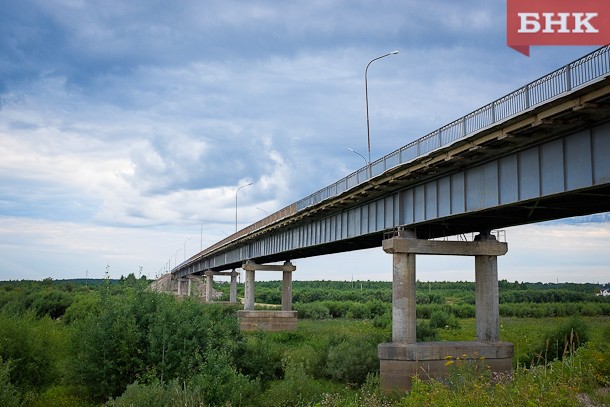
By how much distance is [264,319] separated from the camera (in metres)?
59.4

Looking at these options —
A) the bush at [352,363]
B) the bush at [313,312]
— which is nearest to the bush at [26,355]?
the bush at [352,363]

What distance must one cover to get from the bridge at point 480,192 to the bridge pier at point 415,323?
0.05m

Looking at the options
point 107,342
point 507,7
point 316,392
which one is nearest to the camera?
point 507,7

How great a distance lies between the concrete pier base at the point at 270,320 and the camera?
5894 centimetres

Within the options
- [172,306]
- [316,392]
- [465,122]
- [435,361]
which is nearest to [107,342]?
[172,306]

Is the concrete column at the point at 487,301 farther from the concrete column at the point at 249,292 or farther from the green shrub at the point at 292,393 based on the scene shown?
the concrete column at the point at 249,292

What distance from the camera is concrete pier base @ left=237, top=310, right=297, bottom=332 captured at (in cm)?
5894

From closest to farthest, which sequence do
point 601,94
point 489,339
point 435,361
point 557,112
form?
1. point 601,94
2. point 557,112
3. point 435,361
4. point 489,339

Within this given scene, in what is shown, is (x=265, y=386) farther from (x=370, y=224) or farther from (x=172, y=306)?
(x=370, y=224)

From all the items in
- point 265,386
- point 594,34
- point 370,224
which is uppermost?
point 594,34

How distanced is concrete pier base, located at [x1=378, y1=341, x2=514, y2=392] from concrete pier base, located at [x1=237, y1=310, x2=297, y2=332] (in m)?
32.5

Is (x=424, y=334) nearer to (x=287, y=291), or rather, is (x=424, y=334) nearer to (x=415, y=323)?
(x=415, y=323)

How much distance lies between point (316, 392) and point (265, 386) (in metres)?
6.78

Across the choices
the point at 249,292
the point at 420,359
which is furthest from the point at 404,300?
the point at 249,292
